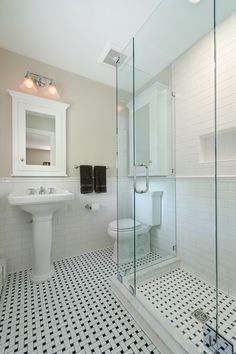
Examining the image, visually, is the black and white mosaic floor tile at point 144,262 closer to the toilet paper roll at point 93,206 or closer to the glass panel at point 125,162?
the glass panel at point 125,162

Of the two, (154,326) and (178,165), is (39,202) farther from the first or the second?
(178,165)

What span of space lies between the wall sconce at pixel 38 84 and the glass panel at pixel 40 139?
27 cm

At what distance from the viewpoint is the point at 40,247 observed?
1.74 metres

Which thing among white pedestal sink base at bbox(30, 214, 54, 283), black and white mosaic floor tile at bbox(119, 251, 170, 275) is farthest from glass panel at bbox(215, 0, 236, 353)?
white pedestal sink base at bbox(30, 214, 54, 283)

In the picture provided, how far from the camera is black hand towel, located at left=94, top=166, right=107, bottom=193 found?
7.70 feet

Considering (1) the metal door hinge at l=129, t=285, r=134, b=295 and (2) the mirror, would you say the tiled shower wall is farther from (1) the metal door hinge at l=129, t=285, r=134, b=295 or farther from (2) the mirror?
(2) the mirror

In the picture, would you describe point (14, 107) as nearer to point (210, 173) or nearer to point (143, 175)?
point (143, 175)

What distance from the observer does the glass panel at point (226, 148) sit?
1456mm

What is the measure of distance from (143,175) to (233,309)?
4.59ft

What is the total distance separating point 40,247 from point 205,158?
6.42 ft

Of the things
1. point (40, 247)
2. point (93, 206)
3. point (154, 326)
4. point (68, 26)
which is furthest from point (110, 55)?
point (154, 326)

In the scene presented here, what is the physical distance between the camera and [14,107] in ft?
6.19

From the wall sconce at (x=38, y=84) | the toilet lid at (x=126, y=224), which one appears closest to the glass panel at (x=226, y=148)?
the toilet lid at (x=126, y=224)

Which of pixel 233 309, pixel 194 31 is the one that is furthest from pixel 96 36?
pixel 233 309
